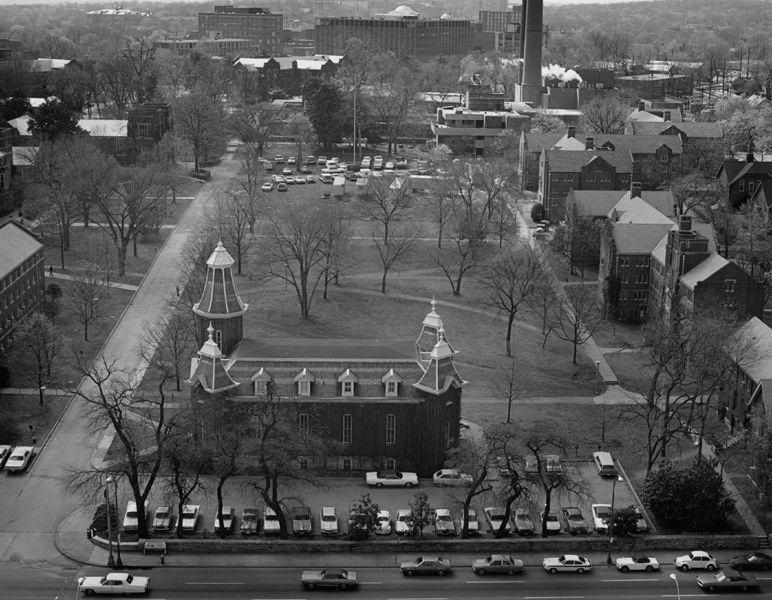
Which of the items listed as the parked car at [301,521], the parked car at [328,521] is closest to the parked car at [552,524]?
the parked car at [328,521]

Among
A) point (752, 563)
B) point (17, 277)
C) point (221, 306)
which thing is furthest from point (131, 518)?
point (17, 277)

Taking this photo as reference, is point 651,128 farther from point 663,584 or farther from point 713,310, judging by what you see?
point 663,584

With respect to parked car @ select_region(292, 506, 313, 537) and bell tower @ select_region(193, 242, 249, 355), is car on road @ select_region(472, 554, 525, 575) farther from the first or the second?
bell tower @ select_region(193, 242, 249, 355)

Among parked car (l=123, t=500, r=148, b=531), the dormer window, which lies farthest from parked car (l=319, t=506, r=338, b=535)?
parked car (l=123, t=500, r=148, b=531)

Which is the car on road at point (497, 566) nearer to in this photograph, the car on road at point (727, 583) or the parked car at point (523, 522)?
the parked car at point (523, 522)

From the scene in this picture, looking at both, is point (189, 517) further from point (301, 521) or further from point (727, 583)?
point (727, 583)
